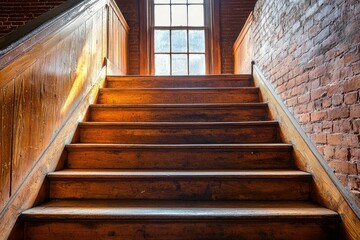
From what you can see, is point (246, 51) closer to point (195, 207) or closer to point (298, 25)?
point (298, 25)

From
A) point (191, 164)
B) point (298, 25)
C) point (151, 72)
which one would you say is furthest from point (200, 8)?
point (191, 164)

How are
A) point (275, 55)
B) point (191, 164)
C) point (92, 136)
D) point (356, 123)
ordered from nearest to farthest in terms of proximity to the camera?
point (356, 123), point (191, 164), point (92, 136), point (275, 55)

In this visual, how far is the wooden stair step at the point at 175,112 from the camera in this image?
2.31 metres

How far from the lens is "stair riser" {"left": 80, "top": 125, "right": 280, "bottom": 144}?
2.07m

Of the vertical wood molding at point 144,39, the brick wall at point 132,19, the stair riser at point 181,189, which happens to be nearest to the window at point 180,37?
the vertical wood molding at point 144,39

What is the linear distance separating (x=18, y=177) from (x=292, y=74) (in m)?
1.74

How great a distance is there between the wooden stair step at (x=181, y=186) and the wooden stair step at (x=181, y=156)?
221 mm

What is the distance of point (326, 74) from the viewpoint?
146 centimetres

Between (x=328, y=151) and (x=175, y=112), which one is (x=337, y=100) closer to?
(x=328, y=151)

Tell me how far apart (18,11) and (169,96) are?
2.98 meters

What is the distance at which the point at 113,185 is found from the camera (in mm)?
1593

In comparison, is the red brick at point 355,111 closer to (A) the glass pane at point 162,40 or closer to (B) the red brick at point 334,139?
(B) the red brick at point 334,139

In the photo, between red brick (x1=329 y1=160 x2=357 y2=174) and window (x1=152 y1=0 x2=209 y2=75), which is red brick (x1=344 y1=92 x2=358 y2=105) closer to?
red brick (x1=329 y1=160 x2=357 y2=174)

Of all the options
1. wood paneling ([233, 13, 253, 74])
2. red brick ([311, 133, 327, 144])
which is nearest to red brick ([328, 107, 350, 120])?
red brick ([311, 133, 327, 144])
